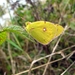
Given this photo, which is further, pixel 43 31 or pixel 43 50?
pixel 43 50

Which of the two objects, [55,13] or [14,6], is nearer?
[14,6]

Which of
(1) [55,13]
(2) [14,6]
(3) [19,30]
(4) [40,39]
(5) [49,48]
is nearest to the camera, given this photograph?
(3) [19,30]

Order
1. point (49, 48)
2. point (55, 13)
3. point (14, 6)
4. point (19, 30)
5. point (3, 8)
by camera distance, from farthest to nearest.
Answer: point (3, 8)
point (55, 13)
point (14, 6)
point (49, 48)
point (19, 30)

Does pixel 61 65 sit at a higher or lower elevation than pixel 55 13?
lower

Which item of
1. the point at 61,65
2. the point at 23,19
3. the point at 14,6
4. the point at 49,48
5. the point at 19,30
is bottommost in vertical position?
the point at 61,65

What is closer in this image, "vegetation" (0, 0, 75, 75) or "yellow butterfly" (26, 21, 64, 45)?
"yellow butterfly" (26, 21, 64, 45)

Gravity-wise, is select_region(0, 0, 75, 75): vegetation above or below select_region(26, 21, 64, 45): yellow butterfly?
below

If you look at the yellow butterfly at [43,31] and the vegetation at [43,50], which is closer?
the yellow butterfly at [43,31]

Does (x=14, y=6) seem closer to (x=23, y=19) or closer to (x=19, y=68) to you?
(x=23, y=19)

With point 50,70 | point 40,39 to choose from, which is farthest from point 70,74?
point 40,39

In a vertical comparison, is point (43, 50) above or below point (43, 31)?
below

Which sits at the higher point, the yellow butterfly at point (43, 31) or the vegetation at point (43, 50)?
the yellow butterfly at point (43, 31)
